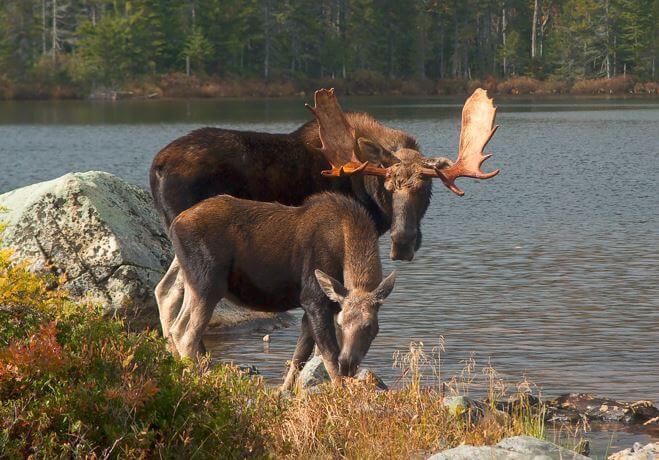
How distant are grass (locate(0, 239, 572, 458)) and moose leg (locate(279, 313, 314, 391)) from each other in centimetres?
173

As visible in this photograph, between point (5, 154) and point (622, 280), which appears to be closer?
point (622, 280)

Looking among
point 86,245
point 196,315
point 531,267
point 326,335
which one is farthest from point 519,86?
point 326,335

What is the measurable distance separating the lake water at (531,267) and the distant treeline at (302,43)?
211 feet

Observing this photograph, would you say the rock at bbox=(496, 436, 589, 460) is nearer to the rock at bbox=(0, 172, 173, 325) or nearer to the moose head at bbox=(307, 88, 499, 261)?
the moose head at bbox=(307, 88, 499, 261)

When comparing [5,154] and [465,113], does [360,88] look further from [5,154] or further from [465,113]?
[465,113]

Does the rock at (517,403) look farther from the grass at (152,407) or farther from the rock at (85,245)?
the rock at (85,245)

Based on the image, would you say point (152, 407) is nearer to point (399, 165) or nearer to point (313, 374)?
point (313, 374)

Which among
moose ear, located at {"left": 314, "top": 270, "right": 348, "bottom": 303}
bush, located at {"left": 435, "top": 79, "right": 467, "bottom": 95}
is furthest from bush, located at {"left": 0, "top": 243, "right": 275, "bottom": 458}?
bush, located at {"left": 435, "top": 79, "right": 467, "bottom": 95}

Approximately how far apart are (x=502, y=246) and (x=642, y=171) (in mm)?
17993

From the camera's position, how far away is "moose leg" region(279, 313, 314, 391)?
35.5ft

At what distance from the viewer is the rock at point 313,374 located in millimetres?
10503

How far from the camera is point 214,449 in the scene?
7.40 metres

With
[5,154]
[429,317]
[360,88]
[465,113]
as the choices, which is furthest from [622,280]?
[360,88]

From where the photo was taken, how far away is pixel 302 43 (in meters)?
138
